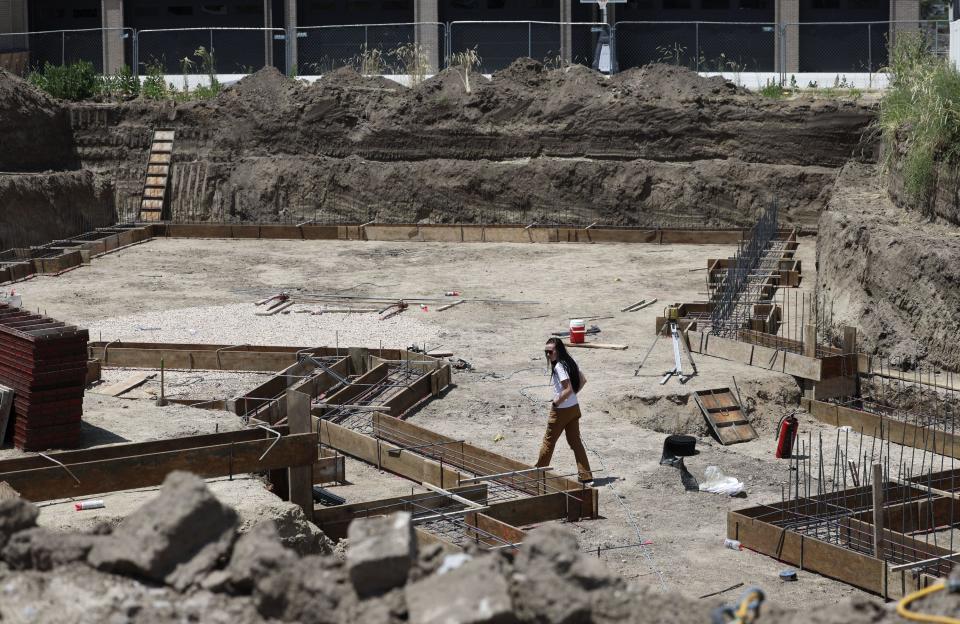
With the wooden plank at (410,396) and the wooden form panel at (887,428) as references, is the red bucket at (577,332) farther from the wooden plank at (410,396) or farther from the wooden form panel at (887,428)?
the wooden form panel at (887,428)

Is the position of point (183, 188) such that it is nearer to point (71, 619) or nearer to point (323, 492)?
point (323, 492)

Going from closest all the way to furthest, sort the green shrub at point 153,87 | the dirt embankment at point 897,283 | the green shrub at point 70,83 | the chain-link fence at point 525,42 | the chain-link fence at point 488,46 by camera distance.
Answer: the dirt embankment at point 897,283
the green shrub at point 70,83
the green shrub at point 153,87
the chain-link fence at point 488,46
the chain-link fence at point 525,42

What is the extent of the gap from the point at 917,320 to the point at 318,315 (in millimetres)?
9126

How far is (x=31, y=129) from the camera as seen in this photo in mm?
32375

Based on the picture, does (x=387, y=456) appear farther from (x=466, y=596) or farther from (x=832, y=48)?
(x=832, y=48)

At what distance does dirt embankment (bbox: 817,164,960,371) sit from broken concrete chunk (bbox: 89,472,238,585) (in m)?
11.4

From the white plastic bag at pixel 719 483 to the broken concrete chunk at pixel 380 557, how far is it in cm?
725

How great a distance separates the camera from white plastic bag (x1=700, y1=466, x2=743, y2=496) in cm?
1263

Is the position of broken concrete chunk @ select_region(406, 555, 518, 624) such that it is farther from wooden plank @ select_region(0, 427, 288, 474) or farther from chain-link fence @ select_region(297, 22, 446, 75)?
chain-link fence @ select_region(297, 22, 446, 75)

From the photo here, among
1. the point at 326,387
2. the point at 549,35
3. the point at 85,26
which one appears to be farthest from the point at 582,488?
the point at 85,26

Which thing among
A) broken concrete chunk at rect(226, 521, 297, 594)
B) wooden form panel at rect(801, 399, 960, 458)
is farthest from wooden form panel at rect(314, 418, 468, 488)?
broken concrete chunk at rect(226, 521, 297, 594)

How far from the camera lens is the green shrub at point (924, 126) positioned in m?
17.6

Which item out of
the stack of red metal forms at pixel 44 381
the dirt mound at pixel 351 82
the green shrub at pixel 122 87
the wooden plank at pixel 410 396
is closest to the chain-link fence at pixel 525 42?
the dirt mound at pixel 351 82

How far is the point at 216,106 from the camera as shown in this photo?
3362cm
